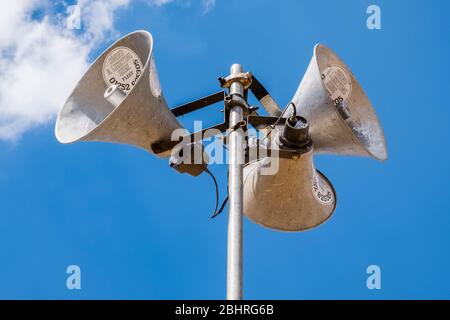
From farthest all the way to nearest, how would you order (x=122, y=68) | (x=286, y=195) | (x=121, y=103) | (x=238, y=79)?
1. (x=122, y=68)
2. (x=286, y=195)
3. (x=238, y=79)
4. (x=121, y=103)

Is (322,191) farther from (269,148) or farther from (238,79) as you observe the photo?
(238,79)

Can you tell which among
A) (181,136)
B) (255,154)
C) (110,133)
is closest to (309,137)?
(255,154)

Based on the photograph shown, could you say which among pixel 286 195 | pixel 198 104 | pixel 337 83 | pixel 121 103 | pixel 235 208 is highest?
pixel 337 83

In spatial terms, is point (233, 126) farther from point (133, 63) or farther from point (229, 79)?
point (133, 63)

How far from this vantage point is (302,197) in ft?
20.4

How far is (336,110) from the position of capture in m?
5.80

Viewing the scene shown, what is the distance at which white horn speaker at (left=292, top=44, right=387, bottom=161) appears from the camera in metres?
5.85

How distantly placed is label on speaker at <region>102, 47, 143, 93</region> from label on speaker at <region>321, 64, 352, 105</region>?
1.53 m

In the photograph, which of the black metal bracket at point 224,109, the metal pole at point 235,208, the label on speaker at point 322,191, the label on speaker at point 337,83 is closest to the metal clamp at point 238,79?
the black metal bracket at point 224,109

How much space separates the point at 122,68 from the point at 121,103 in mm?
876

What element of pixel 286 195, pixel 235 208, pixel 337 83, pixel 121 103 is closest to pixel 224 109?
pixel 121 103

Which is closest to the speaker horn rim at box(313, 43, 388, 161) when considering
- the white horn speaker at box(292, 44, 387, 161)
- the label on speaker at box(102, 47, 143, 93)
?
the white horn speaker at box(292, 44, 387, 161)

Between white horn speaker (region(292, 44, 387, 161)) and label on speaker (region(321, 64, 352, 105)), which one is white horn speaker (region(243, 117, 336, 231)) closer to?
white horn speaker (region(292, 44, 387, 161))

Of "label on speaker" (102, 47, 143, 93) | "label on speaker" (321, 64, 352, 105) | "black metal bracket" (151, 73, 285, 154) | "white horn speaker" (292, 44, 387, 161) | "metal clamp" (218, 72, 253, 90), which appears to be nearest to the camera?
"black metal bracket" (151, 73, 285, 154)
